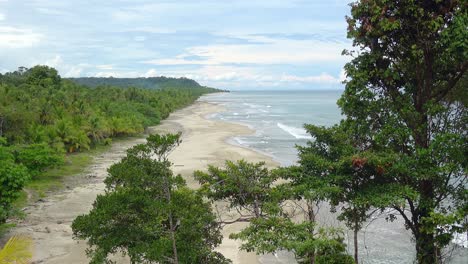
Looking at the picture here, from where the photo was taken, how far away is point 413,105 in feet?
35.6

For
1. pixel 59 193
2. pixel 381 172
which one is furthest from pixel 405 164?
pixel 59 193

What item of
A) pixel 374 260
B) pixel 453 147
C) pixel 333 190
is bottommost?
pixel 374 260

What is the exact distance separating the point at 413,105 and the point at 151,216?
6789mm

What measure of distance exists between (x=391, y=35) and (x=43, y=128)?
3215 centimetres

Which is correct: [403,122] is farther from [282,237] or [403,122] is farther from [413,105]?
[282,237]

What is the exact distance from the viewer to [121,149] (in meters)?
42.3

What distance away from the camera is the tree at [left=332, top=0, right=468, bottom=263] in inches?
376

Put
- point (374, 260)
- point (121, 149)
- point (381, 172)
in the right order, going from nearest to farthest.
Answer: point (381, 172) → point (374, 260) → point (121, 149)

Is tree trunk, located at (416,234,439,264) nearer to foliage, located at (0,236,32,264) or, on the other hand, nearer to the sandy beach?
the sandy beach

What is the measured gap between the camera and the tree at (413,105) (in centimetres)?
955

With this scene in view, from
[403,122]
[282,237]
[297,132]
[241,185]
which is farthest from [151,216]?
[297,132]

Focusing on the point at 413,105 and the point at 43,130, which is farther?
the point at 43,130

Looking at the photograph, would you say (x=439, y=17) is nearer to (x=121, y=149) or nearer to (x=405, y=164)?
(x=405, y=164)

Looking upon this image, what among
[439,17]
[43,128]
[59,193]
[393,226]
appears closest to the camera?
[439,17]
